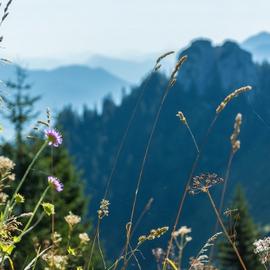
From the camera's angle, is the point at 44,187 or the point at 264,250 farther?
the point at 44,187

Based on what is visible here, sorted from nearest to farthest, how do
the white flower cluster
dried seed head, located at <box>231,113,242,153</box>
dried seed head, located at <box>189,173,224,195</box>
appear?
dried seed head, located at <box>231,113,242,153</box>, the white flower cluster, dried seed head, located at <box>189,173,224,195</box>

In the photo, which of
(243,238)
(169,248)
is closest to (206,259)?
(169,248)

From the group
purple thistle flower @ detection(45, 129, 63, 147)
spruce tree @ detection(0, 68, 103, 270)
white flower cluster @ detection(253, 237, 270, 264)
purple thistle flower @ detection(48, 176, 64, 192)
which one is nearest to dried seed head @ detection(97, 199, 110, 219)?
purple thistle flower @ detection(48, 176, 64, 192)

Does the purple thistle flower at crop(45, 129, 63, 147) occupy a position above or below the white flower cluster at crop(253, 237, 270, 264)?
above

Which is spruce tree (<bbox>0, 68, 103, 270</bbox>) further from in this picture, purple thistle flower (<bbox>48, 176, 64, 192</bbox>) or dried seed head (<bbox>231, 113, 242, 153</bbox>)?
dried seed head (<bbox>231, 113, 242, 153</bbox>)

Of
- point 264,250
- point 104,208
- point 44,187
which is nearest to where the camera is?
point 264,250

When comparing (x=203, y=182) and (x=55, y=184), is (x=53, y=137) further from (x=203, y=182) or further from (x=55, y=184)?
(x=203, y=182)

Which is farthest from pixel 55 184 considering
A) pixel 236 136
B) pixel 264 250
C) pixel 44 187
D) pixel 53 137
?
pixel 44 187

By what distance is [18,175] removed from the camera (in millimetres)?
34844

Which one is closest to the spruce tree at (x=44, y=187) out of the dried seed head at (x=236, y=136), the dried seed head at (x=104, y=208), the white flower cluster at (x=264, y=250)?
the dried seed head at (x=104, y=208)

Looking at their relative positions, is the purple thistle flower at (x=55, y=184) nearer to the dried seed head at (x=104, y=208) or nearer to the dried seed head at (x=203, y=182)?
the dried seed head at (x=104, y=208)

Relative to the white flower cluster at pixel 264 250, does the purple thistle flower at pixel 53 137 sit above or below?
above

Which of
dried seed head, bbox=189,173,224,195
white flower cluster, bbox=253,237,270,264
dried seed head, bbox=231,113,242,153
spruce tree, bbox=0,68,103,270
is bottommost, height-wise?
spruce tree, bbox=0,68,103,270

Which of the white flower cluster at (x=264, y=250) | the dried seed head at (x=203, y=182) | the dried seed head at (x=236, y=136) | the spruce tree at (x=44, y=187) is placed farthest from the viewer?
the spruce tree at (x=44, y=187)
